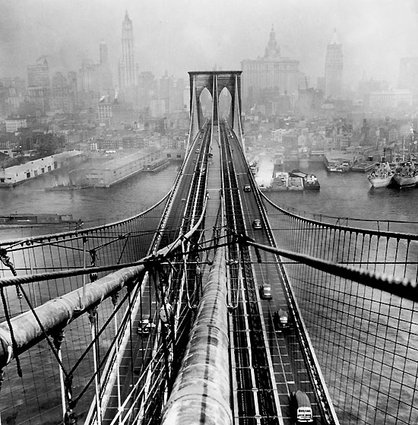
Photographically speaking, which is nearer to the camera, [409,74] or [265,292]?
[265,292]

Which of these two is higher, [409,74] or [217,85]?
[409,74]

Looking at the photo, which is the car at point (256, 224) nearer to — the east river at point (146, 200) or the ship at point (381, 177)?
the east river at point (146, 200)

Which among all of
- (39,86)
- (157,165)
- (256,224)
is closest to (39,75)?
(39,86)

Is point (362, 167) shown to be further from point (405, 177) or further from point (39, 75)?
point (39, 75)

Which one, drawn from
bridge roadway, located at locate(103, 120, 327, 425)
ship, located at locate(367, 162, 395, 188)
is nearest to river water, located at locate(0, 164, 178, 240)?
bridge roadway, located at locate(103, 120, 327, 425)

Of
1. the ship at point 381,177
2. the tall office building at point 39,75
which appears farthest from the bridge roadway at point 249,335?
the tall office building at point 39,75

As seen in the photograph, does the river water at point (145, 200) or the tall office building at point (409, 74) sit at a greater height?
the tall office building at point (409, 74)
